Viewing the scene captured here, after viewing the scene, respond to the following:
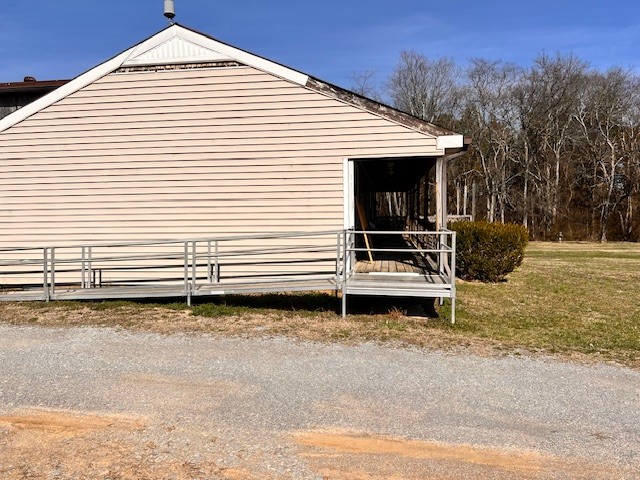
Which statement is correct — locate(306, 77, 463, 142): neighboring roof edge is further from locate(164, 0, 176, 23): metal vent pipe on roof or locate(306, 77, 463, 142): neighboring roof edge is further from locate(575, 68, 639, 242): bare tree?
locate(575, 68, 639, 242): bare tree

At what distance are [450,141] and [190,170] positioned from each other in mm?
4850

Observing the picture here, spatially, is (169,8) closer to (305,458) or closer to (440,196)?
(440,196)

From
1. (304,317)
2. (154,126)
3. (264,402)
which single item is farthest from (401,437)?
(154,126)

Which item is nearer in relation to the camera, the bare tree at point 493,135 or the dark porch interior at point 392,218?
the dark porch interior at point 392,218

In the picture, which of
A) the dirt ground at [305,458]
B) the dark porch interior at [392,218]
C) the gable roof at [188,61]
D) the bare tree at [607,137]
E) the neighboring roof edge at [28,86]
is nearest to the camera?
the dirt ground at [305,458]

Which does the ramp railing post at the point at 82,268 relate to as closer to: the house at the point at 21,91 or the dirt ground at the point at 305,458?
the dirt ground at the point at 305,458

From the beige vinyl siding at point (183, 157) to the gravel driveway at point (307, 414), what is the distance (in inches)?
146

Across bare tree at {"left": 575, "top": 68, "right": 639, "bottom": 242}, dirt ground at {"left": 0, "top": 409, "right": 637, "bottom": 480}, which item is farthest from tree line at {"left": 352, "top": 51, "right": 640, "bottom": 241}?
dirt ground at {"left": 0, "top": 409, "right": 637, "bottom": 480}

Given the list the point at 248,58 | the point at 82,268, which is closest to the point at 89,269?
the point at 82,268

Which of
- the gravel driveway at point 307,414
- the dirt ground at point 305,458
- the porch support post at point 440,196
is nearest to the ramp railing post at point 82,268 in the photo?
Result: the gravel driveway at point 307,414

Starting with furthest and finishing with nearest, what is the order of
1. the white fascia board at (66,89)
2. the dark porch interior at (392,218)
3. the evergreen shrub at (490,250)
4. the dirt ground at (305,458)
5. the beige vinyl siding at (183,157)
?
the evergreen shrub at (490,250)
the dark porch interior at (392,218)
the white fascia board at (66,89)
the beige vinyl siding at (183,157)
the dirt ground at (305,458)

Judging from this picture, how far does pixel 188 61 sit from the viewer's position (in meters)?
8.86

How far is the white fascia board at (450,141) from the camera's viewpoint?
26.0 feet

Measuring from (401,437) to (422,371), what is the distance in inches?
57.1
